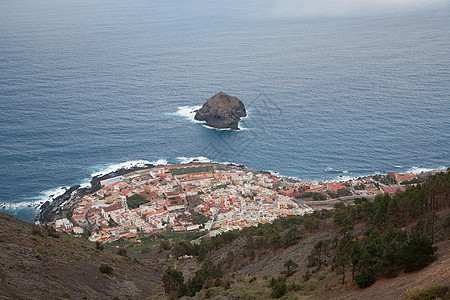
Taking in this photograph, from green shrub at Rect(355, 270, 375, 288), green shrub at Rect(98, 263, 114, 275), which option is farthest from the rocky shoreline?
green shrub at Rect(355, 270, 375, 288)

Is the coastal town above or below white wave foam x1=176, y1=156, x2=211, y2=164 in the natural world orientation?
below

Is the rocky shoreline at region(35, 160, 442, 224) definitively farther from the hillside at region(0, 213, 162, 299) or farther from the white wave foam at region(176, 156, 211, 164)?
the hillside at region(0, 213, 162, 299)

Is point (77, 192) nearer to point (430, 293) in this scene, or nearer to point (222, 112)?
point (222, 112)

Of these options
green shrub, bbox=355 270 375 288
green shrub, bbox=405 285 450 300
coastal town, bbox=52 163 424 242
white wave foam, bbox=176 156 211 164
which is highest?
green shrub, bbox=405 285 450 300

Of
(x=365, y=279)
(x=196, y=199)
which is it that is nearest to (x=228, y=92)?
(x=196, y=199)

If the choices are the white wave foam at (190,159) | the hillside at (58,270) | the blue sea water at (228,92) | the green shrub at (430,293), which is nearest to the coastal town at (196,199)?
the white wave foam at (190,159)

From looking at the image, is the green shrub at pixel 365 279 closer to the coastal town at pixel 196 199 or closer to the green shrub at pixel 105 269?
the green shrub at pixel 105 269
